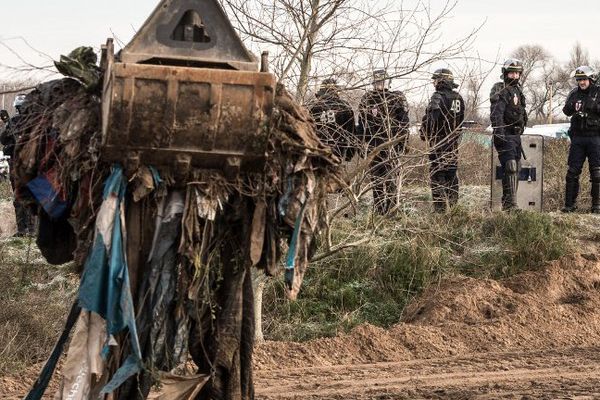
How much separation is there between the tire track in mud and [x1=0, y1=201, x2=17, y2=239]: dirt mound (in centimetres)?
827

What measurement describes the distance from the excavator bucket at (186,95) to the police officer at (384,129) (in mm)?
4204

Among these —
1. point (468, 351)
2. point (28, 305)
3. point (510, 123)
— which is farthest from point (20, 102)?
point (510, 123)

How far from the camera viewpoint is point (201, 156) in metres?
7.69

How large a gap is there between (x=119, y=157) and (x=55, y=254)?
133 cm

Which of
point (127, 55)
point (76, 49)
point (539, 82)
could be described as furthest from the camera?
point (539, 82)

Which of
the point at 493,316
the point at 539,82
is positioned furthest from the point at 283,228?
the point at 539,82

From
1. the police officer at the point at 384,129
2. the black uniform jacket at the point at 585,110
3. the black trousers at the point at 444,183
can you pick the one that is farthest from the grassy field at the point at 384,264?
the black uniform jacket at the point at 585,110

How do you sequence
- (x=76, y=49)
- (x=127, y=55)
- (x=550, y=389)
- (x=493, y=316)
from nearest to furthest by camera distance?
(x=127, y=55)
(x=76, y=49)
(x=550, y=389)
(x=493, y=316)

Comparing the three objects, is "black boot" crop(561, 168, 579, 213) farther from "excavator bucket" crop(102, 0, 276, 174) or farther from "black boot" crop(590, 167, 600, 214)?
"excavator bucket" crop(102, 0, 276, 174)

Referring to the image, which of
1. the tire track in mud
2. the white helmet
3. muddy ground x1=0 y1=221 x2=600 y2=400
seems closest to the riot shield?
muddy ground x1=0 y1=221 x2=600 y2=400

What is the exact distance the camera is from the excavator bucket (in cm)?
742

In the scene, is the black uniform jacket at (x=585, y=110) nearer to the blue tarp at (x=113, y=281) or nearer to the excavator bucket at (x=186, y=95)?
the excavator bucket at (x=186, y=95)

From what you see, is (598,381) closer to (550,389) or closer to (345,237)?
(550,389)

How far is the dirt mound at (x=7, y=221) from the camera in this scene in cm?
1905
